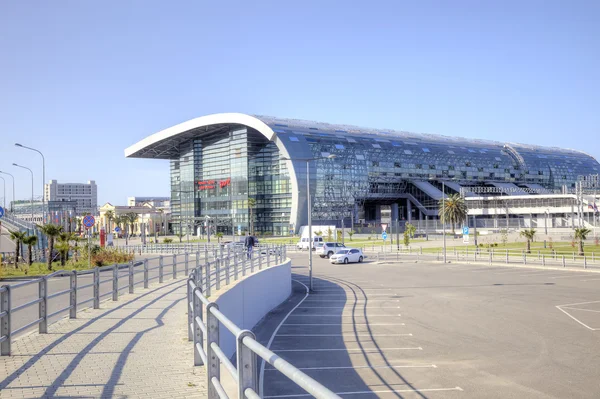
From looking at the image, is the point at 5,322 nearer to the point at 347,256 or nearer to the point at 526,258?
the point at 347,256

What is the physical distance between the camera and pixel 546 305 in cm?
2172

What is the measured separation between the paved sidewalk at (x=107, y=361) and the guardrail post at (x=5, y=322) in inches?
7.4

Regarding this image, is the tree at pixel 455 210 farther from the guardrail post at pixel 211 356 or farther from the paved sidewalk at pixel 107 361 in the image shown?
the guardrail post at pixel 211 356

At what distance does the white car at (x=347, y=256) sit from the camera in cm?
4750

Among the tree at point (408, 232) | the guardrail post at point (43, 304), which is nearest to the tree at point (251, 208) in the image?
the tree at point (408, 232)

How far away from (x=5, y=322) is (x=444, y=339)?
11292 millimetres

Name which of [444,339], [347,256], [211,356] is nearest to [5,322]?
[211,356]

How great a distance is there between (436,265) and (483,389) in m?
34.1

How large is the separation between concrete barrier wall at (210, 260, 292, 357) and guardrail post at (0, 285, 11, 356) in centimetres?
341

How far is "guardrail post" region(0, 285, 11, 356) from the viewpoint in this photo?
27.9 ft

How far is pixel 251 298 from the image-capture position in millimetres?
19000

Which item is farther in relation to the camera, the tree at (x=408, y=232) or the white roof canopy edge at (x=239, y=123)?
the white roof canopy edge at (x=239, y=123)

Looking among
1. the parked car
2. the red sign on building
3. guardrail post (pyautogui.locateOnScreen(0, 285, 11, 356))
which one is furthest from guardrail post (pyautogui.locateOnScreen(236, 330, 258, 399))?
the red sign on building

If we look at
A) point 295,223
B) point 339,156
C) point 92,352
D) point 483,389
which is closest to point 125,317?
point 92,352
